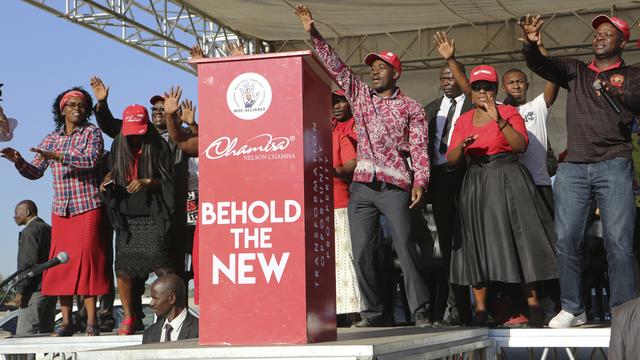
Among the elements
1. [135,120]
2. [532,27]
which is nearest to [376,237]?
[532,27]

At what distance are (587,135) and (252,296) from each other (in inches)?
103

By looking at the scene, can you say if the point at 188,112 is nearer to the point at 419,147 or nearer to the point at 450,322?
the point at 419,147

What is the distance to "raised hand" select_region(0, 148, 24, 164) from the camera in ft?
19.2

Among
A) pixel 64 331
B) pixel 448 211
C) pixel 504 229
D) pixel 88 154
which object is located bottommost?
pixel 64 331

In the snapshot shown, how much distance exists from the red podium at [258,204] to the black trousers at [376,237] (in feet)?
5.99

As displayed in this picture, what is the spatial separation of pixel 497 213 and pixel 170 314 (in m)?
2.13

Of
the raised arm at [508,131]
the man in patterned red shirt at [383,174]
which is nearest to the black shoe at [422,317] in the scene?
the man in patterned red shirt at [383,174]

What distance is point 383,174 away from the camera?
5152mm

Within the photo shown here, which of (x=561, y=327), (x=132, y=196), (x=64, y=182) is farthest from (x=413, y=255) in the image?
(x=64, y=182)

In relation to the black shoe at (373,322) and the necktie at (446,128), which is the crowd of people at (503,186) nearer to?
the black shoe at (373,322)

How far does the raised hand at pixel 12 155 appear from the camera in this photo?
5.84 m

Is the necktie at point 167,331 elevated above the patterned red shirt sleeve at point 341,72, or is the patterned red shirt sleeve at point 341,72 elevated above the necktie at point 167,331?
the patterned red shirt sleeve at point 341,72

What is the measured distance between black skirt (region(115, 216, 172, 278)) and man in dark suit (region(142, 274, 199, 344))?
0.30 m

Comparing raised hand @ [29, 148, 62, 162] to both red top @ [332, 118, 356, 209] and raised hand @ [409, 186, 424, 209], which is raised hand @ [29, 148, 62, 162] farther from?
raised hand @ [409, 186, 424, 209]
